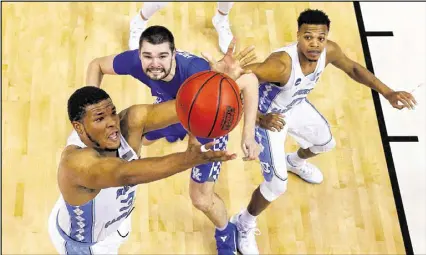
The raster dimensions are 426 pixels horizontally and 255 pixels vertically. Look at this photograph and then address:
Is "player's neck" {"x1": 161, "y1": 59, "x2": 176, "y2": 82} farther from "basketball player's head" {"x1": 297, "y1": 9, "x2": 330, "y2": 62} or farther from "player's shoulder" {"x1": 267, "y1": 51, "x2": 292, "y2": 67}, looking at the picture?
"basketball player's head" {"x1": 297, "y1": 9, "x2": 330, "y2": 62}

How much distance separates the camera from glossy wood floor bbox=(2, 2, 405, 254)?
4348mm

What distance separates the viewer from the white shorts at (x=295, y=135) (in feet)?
12.7

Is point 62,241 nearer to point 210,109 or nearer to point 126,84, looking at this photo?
point 210,109

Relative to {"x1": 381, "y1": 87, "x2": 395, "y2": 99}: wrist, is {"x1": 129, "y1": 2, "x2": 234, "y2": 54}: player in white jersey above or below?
above

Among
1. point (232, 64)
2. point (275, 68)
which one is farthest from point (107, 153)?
point (275, 68)

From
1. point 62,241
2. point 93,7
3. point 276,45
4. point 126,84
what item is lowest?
point 62,241

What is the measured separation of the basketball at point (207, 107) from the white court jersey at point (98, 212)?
35cm

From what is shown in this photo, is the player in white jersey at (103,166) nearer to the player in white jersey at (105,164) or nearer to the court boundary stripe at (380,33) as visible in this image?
the player in white jersey at (105,164)

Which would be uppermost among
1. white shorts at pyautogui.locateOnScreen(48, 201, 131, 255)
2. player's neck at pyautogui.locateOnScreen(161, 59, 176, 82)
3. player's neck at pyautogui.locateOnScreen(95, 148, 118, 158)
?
player's neck at pyautogui.locateOnScreen(161, 59, 176, 82)

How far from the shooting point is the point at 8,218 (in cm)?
432

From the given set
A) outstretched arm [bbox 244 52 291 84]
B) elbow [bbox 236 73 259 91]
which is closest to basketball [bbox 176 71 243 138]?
elbow [bbox 236 73 259 91]

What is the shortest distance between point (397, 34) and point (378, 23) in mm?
194

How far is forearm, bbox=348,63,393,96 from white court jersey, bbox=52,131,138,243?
5.30 feet

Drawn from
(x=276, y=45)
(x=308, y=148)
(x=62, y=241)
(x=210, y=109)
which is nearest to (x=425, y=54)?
(x=276, y=45)
